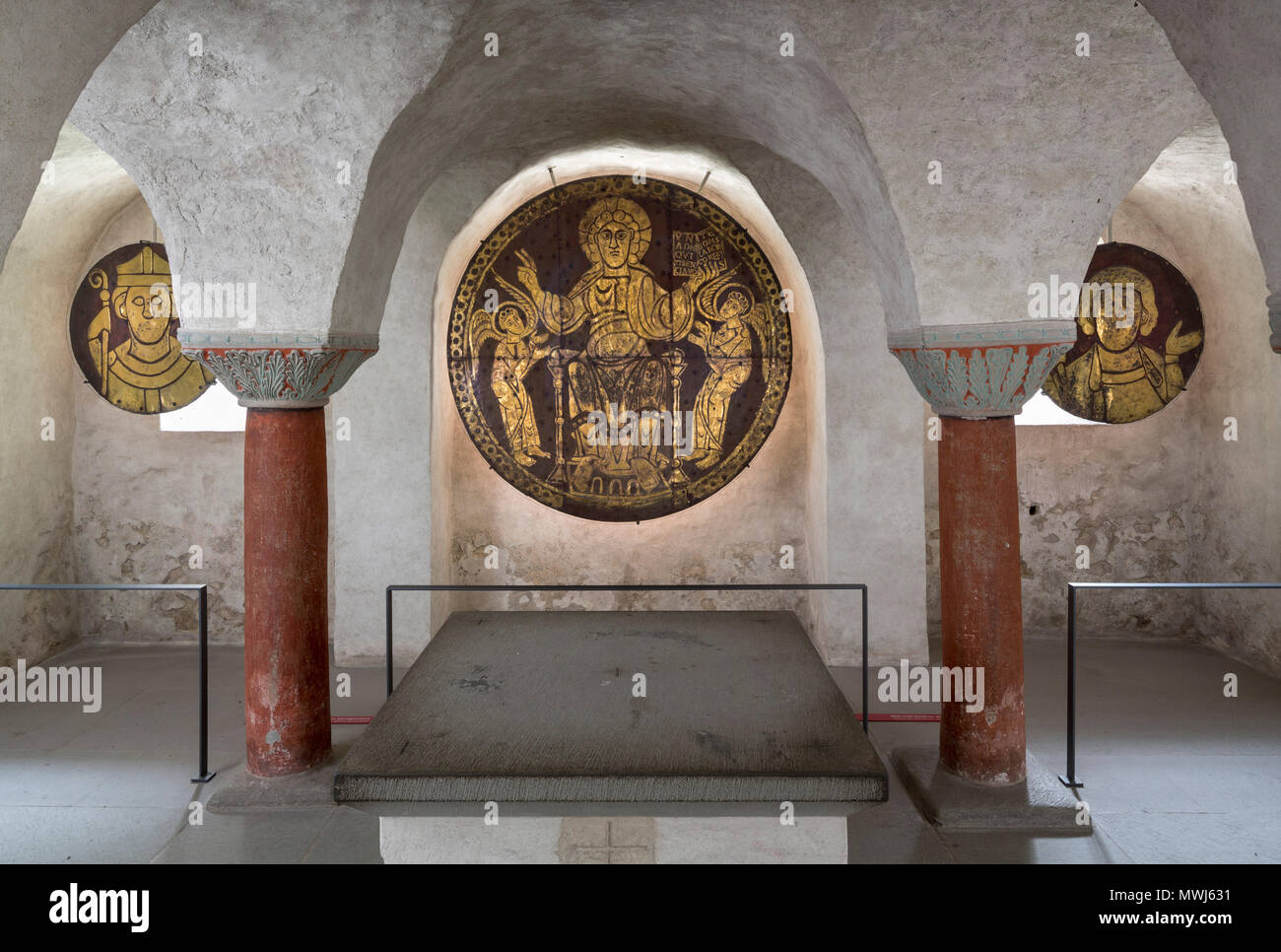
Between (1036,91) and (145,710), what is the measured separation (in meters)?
6.46

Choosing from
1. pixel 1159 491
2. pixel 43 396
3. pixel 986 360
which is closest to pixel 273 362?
pixel 986 360

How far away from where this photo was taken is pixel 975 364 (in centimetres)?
533

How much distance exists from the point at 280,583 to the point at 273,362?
3.69 ft

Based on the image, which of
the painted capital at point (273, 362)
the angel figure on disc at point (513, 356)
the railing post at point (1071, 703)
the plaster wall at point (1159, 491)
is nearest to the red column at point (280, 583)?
the painted capital at point (273, 362)

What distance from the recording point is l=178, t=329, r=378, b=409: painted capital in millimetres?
5426

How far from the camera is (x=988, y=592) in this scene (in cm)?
552

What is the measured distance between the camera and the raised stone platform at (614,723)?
3.62 metres

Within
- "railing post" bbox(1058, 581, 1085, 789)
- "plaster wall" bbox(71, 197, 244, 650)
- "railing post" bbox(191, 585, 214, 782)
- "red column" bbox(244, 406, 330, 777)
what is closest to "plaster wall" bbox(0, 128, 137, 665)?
"plaster wall" bbox(71, 197, 244, 650)

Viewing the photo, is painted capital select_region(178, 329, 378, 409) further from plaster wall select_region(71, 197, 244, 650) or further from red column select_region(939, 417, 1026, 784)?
plaster wall select_region(71, 197, 244, 650)

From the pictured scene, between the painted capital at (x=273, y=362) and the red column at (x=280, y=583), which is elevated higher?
the painted capital at (x=273, y=362)

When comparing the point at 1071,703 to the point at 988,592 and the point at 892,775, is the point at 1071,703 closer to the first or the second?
the point at 988,592

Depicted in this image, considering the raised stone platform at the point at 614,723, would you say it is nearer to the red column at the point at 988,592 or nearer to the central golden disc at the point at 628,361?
the red column at the point at 988,592

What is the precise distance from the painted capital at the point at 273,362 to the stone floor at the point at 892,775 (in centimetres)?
203
